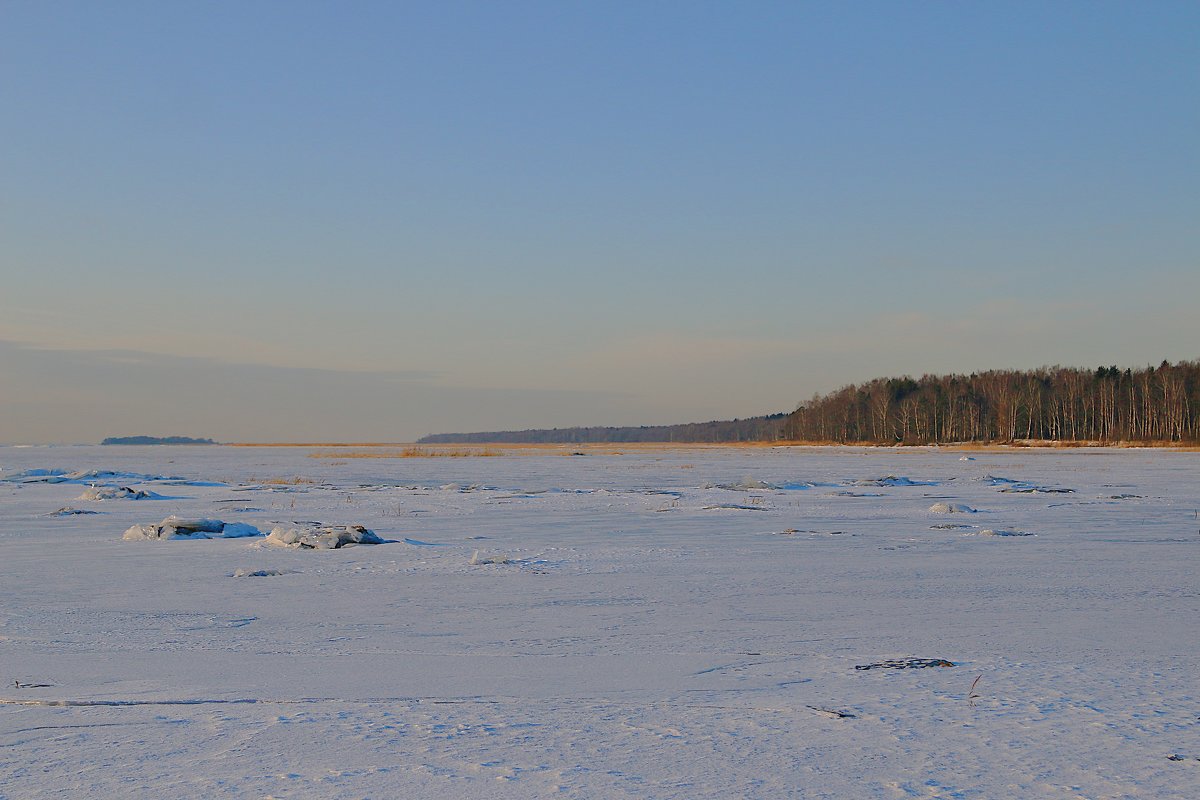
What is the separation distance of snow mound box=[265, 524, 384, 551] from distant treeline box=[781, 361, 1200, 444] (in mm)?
88104

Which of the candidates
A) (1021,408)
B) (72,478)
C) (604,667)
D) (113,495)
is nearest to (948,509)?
(604,667)

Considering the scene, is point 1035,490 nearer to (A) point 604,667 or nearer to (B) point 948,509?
(B) point 948,509

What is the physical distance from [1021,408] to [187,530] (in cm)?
9802

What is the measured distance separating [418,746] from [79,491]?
25.3 meters

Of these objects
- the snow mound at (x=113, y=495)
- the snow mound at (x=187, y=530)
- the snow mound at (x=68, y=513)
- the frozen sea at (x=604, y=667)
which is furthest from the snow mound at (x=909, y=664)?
the snow mound at (x=113, y=495)

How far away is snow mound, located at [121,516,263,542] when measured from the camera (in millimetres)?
14208

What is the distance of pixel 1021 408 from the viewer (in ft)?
330

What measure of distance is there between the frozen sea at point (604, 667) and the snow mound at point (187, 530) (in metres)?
0.44

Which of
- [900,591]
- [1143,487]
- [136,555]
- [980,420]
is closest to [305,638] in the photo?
[900,591]

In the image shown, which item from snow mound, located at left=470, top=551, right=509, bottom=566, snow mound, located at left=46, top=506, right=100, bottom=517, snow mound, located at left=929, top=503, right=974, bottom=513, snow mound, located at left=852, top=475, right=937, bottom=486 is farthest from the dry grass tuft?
snow mound, located at left=470, top=551, right=509, bottom=566

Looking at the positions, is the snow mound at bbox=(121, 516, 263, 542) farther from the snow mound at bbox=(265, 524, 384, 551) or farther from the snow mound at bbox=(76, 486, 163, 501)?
the snow mound at bbox=(76, 486, 163, 501)

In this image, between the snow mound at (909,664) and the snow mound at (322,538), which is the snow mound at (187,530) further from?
the snow mound at (909,664)

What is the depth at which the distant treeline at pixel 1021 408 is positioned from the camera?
301ft

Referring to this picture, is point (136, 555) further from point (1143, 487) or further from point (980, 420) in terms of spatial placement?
point (980, 420)
